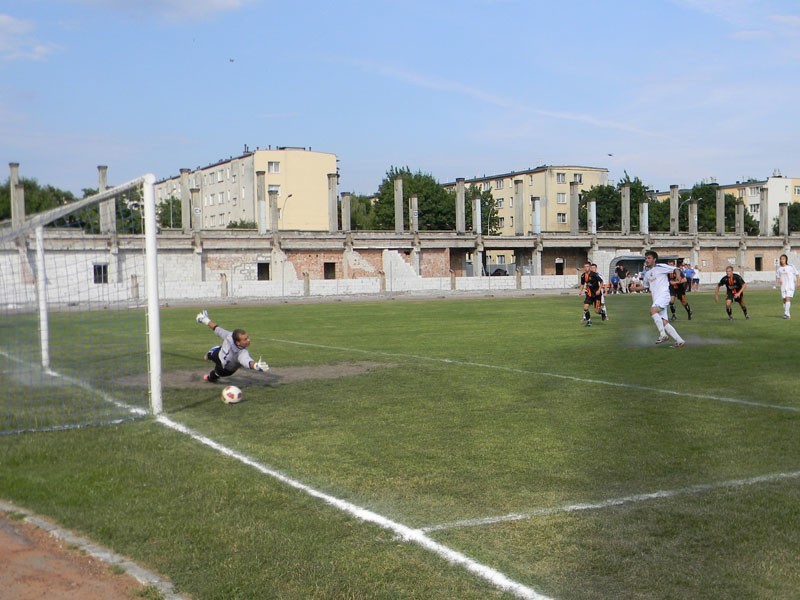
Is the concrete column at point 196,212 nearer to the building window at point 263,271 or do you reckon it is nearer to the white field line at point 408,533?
the building window at point 263,271

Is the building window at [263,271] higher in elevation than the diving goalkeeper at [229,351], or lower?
higher

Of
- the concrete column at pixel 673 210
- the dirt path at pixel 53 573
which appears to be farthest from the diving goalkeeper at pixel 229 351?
the concrete column at pixel 673 210

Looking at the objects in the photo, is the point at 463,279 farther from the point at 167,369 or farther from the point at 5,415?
the point at 5,415

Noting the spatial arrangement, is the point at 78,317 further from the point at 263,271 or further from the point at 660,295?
the point at 263,271

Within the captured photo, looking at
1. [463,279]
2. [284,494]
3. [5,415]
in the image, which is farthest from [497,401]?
[463,279]

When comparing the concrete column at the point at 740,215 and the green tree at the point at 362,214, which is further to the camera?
the green tree at the point at 362,214

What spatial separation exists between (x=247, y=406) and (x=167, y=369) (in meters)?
4.71

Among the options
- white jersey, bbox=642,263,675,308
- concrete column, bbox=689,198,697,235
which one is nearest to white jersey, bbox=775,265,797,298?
white jersey, bbox=642,263,675,308

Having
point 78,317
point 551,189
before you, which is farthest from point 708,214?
point 78,317

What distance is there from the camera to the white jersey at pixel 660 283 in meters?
17.6

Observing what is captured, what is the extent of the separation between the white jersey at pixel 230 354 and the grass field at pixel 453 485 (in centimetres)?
48

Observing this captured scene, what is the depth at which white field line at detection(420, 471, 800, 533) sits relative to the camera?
5.59m

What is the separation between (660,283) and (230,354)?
400 inches

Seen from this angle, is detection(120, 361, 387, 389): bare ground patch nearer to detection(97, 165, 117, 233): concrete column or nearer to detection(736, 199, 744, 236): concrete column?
detection(97, 165, 117, 233): concrete column
